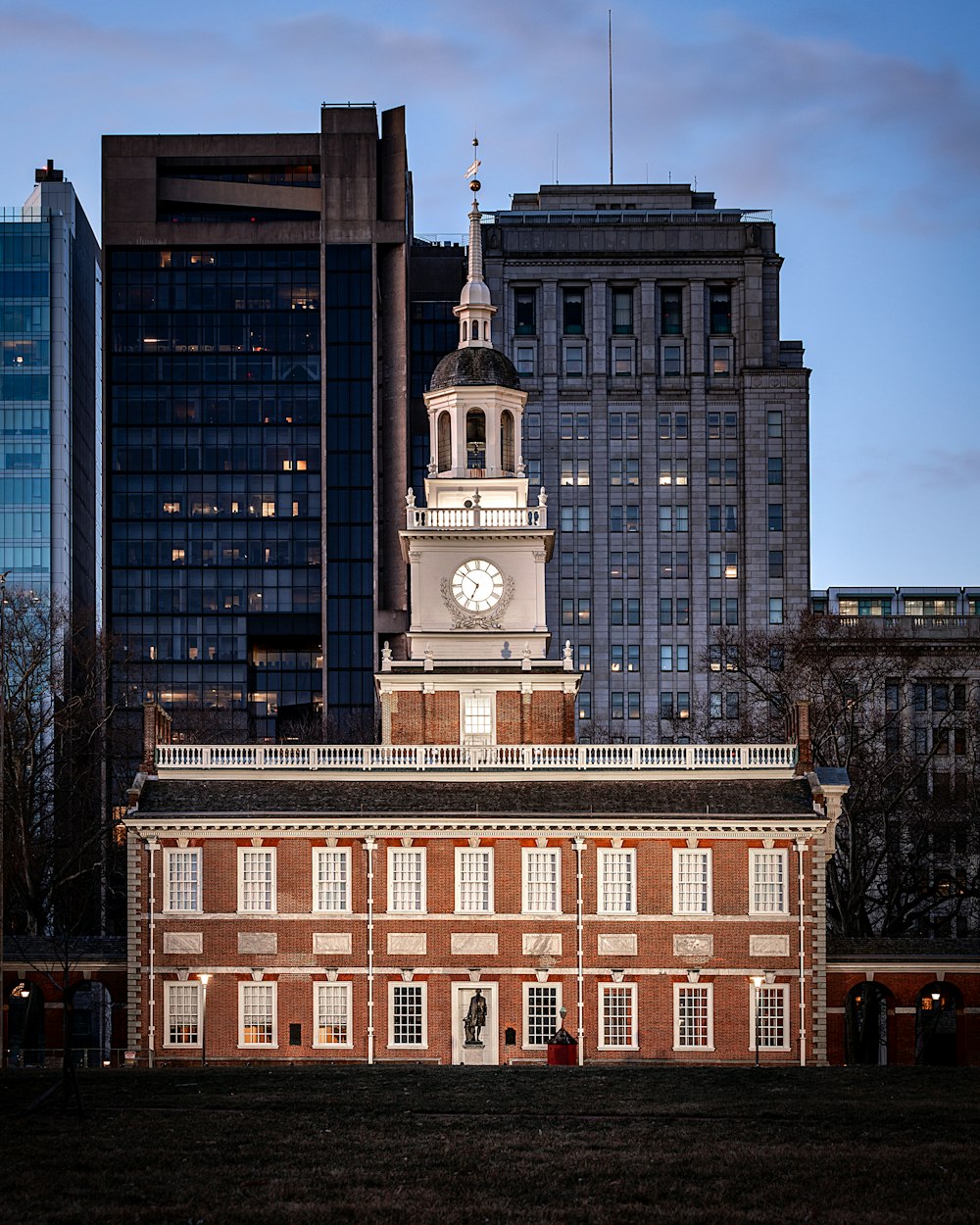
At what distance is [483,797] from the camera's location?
64.3 metres

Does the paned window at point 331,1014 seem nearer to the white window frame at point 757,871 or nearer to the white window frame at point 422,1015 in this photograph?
the white window frame at point 422,1015

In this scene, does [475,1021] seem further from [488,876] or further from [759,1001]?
[759,1001]

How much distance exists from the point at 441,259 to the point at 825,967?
13368 cm

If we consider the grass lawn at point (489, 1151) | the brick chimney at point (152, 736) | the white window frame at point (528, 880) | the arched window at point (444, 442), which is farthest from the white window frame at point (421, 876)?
the arched window at point (444, 442)

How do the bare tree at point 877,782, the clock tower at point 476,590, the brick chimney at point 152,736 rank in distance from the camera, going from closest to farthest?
the brick chimney at point 152,736 < the clock tower at point 476,590 < the bare tree at point 877,782

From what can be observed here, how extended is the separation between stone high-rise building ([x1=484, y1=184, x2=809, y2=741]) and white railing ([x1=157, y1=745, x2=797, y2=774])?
105423 mm

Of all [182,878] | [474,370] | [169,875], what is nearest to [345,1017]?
[182,878]

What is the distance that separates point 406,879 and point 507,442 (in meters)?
19.1

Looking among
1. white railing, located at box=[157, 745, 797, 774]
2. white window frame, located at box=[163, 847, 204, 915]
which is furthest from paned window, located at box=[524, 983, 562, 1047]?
white window frame, located at box=[163, 847, 204, 915]

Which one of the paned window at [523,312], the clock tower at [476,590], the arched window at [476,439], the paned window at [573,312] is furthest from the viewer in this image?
the paned window at [573,312]

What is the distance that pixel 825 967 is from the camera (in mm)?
63250

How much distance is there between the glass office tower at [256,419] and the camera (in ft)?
597

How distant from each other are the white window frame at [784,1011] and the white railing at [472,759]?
22.4 ft

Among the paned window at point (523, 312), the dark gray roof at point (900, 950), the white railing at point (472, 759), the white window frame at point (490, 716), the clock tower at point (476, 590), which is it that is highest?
the paned window at point (523, 312)
